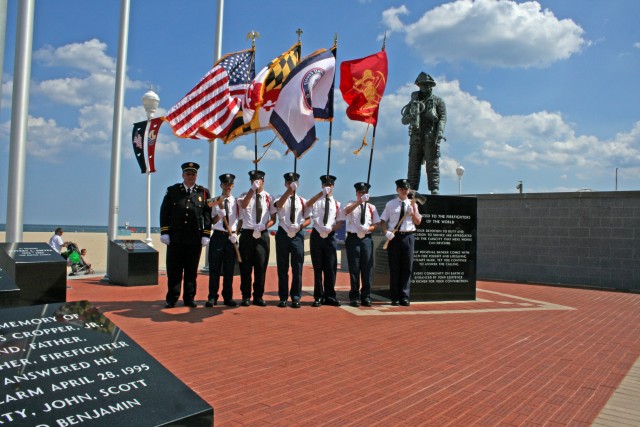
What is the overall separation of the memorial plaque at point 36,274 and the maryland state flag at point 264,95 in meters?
3.01

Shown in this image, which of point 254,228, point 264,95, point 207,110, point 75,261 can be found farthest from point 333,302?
point 75,261

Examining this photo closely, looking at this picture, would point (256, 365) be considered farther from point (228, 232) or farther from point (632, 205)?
point (632, 205)

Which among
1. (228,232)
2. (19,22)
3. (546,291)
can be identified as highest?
(19,22)

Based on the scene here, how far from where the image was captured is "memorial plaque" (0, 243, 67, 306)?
5.22m

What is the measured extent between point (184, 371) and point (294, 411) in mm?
1216

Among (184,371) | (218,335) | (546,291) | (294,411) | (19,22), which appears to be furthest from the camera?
(546,291)

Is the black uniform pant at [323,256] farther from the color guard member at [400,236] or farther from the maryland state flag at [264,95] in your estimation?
the maryland state flag at [264,95]

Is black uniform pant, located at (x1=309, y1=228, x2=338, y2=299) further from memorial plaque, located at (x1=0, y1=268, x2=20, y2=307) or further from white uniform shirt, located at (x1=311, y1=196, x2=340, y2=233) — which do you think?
memorial plaque, located at (x1=0, y1=268, x2=20, y2=307)

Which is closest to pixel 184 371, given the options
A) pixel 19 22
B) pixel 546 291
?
pixel 19 22

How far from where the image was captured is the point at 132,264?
9.45m

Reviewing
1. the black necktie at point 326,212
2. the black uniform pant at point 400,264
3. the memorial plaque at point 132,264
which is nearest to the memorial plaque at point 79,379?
the black necktie at point 326,212

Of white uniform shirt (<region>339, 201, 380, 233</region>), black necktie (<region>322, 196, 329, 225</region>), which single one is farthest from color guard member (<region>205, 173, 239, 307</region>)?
white uniform shirt (<region>339, 201, 380, 233</region>)

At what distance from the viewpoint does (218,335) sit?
5.08 metres

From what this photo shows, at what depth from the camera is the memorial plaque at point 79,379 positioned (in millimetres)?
1693
